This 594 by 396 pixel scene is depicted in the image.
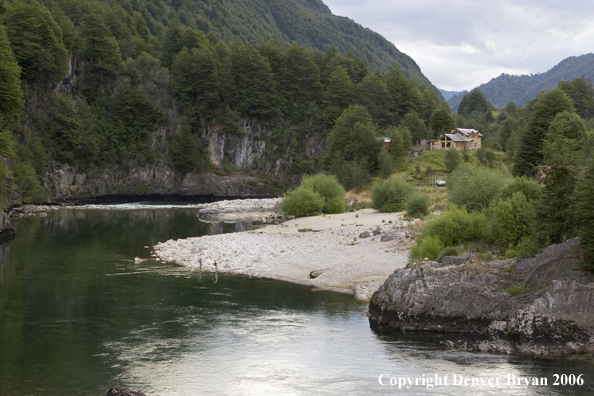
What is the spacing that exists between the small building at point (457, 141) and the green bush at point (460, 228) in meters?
72.6

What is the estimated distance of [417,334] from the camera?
25.8m

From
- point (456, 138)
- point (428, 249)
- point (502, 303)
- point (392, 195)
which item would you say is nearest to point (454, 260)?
point (502, 303)

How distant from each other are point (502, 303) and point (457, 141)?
88874 mm

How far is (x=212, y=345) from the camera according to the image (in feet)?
80.8

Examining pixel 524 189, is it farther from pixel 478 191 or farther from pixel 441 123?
pixel 441 123

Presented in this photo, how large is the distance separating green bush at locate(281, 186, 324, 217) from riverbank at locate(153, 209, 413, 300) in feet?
32.2

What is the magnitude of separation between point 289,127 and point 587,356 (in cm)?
12089

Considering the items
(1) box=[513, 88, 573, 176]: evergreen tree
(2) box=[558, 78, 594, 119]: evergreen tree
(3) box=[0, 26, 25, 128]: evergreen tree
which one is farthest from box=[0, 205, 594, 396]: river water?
(2) box=[558, 78, 594, 119]: evergreen tree

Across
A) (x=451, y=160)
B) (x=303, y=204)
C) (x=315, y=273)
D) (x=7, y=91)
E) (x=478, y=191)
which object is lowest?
(x=315, y=273)

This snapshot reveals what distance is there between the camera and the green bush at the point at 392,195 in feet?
224

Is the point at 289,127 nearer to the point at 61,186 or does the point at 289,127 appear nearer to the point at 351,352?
the point at 61,186

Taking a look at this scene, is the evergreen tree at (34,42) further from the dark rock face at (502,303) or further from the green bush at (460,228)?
the dark rock face at (502,303)

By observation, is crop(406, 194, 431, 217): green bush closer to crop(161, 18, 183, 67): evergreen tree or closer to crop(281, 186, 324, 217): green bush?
crop(281, 186, 324, 217): green bush

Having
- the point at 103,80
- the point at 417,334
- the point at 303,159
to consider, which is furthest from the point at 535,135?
the point at 103,80
